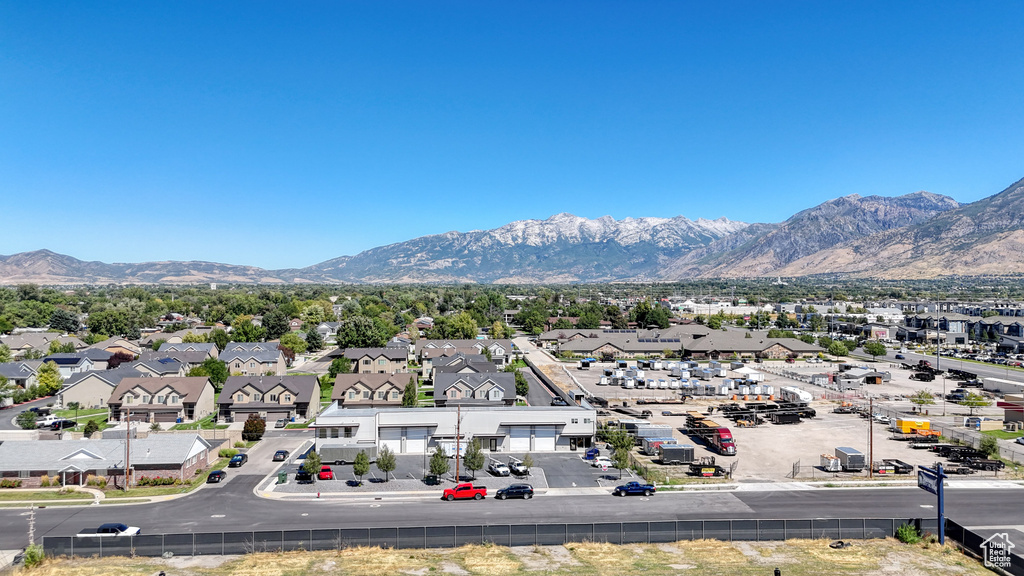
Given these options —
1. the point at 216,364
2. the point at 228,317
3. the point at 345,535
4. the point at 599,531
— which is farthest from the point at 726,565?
the point at 228,317

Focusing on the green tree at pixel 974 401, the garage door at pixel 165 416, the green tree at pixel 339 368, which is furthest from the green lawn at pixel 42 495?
the green tree at pixel 974 401

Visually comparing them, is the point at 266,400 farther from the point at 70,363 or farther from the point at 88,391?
the point at 70,363

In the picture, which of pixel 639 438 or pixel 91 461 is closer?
pixel 91 461

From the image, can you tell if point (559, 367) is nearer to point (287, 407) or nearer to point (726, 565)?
point (287, 407)

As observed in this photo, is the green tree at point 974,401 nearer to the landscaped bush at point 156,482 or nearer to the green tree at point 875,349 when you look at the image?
the green tree at point 875,349

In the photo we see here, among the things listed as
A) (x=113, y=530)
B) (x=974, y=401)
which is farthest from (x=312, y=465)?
(x=974, y=401)

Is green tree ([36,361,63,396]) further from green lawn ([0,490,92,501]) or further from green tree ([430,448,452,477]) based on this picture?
green tree ([430,448,452,477])

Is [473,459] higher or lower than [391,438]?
higher
